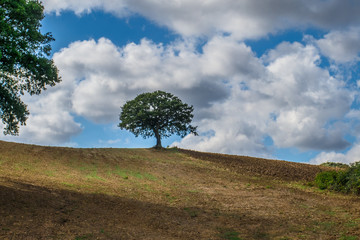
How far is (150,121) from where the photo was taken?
50.5 meters

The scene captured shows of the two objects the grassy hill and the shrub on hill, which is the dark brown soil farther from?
the shrub on hill

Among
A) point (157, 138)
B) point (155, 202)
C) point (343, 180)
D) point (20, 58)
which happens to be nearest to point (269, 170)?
point (343, 180)

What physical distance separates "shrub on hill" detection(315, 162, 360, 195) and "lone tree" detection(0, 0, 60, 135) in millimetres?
25445

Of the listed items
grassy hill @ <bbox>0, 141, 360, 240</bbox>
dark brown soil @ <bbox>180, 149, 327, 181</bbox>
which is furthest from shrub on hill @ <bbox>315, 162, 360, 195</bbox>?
dark brown soil @ <bbox>180, 149, 327, 181</bbox>

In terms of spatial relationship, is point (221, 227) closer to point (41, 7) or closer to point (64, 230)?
point (64, 230)

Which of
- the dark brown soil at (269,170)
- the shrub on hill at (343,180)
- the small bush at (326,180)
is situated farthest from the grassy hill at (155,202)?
the shrub on hill at (343,180)

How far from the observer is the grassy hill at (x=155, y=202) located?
14.8 meters

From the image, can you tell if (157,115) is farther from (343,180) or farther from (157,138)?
(343,180)

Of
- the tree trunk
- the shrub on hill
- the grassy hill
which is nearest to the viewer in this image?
the grassy hill

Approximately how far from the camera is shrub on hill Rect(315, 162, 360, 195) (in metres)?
25.8

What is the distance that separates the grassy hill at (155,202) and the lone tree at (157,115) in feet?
38.2

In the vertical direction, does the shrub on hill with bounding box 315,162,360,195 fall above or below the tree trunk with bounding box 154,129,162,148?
below

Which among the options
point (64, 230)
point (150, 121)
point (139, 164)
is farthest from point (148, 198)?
point (150, 121)

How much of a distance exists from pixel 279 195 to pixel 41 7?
23.6 m
